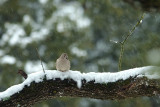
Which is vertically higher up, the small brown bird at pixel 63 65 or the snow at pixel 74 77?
the small brown bird at pixel 63 65

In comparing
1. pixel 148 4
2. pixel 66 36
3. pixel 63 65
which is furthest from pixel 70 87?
pixel 66 36

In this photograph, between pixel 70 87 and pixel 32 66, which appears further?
pixel 32 66

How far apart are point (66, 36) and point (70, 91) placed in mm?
7374

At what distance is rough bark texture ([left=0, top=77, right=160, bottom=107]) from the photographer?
132 inches

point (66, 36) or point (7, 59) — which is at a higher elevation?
point (66, 36)

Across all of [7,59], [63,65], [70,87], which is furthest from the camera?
[7,59]

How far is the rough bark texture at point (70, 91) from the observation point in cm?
336

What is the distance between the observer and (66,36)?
10.9 metres

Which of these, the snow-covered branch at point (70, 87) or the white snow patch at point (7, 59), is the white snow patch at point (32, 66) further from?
the snow-covered branch at point (70, 87)

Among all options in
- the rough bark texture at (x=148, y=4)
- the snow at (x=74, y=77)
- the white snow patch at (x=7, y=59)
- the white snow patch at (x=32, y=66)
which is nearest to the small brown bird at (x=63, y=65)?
the snow at (x=74, y=77)

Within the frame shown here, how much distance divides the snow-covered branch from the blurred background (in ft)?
18.7

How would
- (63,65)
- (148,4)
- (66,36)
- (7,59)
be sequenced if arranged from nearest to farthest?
(148,4) → (63,65) → (7,59) → (66,36)

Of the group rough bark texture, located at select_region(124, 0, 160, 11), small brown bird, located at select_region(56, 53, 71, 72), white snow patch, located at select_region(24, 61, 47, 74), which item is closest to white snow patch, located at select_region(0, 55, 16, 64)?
white snow patch, located at select_region(24, 61, 47, 74)

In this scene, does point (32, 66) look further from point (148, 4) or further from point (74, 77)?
point (148, 4)
